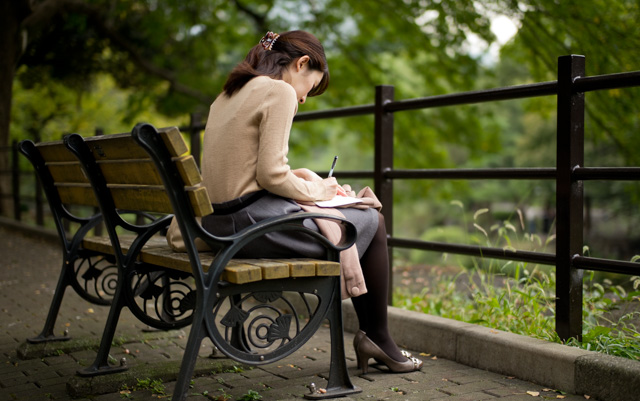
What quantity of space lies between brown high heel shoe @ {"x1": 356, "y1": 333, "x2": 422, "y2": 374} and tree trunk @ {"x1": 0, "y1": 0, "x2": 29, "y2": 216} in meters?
10.5

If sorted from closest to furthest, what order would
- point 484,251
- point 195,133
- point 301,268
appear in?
point 301,268 → point 484,251 → point 195,133

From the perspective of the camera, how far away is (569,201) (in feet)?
11.4

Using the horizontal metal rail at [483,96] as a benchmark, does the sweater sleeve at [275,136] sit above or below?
below

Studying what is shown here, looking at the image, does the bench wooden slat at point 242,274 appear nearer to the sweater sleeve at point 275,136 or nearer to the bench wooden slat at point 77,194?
the sweater sleeve at point 275,136

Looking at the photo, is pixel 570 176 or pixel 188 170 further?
pixel 570 176

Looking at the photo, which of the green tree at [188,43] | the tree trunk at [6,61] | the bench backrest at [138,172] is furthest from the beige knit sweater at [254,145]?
the tree trunk at [6,61]

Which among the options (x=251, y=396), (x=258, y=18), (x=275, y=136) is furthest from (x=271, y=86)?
(x=258, y=18)

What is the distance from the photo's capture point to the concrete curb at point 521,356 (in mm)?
2949

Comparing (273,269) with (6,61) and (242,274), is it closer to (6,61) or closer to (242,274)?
(242,274)

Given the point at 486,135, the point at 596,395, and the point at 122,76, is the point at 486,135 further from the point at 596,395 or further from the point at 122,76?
the point at 596,395

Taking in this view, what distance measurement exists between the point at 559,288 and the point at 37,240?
818cm

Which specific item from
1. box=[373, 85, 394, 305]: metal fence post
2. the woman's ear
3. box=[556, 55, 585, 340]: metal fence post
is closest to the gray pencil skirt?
the woman's ear

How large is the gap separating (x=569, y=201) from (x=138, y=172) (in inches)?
81.0

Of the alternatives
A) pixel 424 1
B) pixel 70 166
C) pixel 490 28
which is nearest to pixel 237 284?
pixel 70 166
